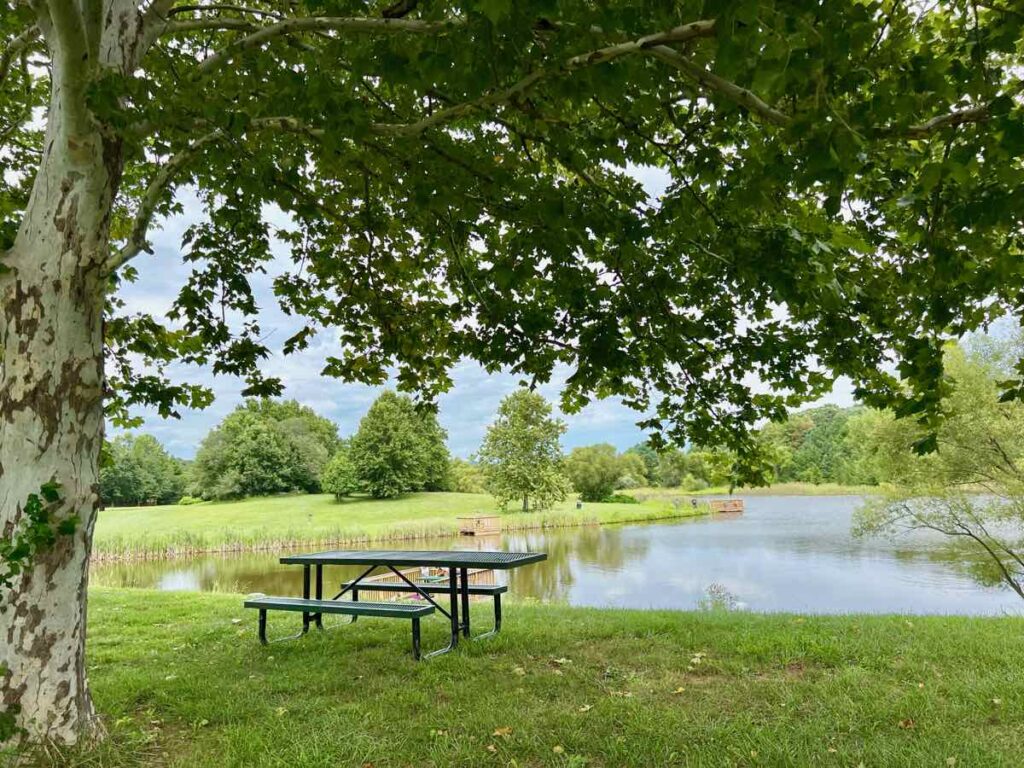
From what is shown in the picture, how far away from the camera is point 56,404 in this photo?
3.53 metres

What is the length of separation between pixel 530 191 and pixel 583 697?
335cm

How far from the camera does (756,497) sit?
50.6 metres

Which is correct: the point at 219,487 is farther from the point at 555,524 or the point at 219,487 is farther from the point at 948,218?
the point at 948,218

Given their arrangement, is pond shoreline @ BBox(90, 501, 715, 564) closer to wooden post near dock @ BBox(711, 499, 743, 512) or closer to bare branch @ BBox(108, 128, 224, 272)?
wooden post near dock @ BBox(711, 499, 743, 512)

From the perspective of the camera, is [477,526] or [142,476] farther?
[142,476]

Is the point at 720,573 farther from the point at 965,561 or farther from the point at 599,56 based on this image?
the point at 599,56

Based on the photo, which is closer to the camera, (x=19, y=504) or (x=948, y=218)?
(x=948, y=218)

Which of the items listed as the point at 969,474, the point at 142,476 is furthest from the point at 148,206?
the point at 142,476

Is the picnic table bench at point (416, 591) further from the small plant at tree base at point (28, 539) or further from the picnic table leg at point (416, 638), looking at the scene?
the small plant at tree base at point (28, 539)

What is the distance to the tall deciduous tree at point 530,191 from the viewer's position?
9.04ft

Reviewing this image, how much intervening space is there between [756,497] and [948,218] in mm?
51294

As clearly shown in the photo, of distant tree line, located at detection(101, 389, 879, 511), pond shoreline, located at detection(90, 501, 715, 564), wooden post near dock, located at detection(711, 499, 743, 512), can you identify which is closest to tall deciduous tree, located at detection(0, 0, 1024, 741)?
pond shoreline, located at detection(90, 501, 715, 564)

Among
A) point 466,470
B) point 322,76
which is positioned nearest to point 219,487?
point 466,470

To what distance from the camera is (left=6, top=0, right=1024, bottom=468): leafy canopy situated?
272 centimetres
